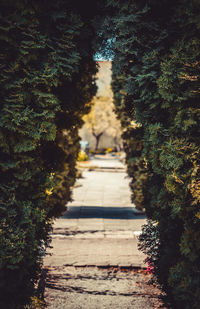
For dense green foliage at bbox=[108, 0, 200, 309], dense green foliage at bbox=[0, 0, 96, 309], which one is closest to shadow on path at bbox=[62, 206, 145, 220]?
dense green foliage at bbox=[108, 0, 200, 309]

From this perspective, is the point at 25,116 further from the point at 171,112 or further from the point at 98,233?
the point at 98,233

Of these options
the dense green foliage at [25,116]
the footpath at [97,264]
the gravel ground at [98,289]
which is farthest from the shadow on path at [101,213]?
the dense green foliage at [25,116]

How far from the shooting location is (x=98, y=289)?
195 inches

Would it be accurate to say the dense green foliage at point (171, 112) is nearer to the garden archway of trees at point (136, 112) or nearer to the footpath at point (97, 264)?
the garden archway of trees at point (136, 112)

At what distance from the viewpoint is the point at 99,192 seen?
47.9 ft

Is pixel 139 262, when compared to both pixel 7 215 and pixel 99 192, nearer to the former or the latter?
Answer: pixel 7 215

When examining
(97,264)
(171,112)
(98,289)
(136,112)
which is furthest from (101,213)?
(171,112)

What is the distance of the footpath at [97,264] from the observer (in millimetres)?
4637

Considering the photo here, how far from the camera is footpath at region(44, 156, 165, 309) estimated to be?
4.64 m

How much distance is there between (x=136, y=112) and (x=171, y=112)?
597mm

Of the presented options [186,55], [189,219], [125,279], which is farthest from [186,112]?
[125,279]

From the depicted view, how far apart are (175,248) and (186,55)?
89.6 inches

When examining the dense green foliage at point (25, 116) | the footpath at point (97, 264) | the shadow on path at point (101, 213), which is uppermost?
the dense green foliage at point (25, 116)

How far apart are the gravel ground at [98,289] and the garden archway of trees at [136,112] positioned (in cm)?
79
